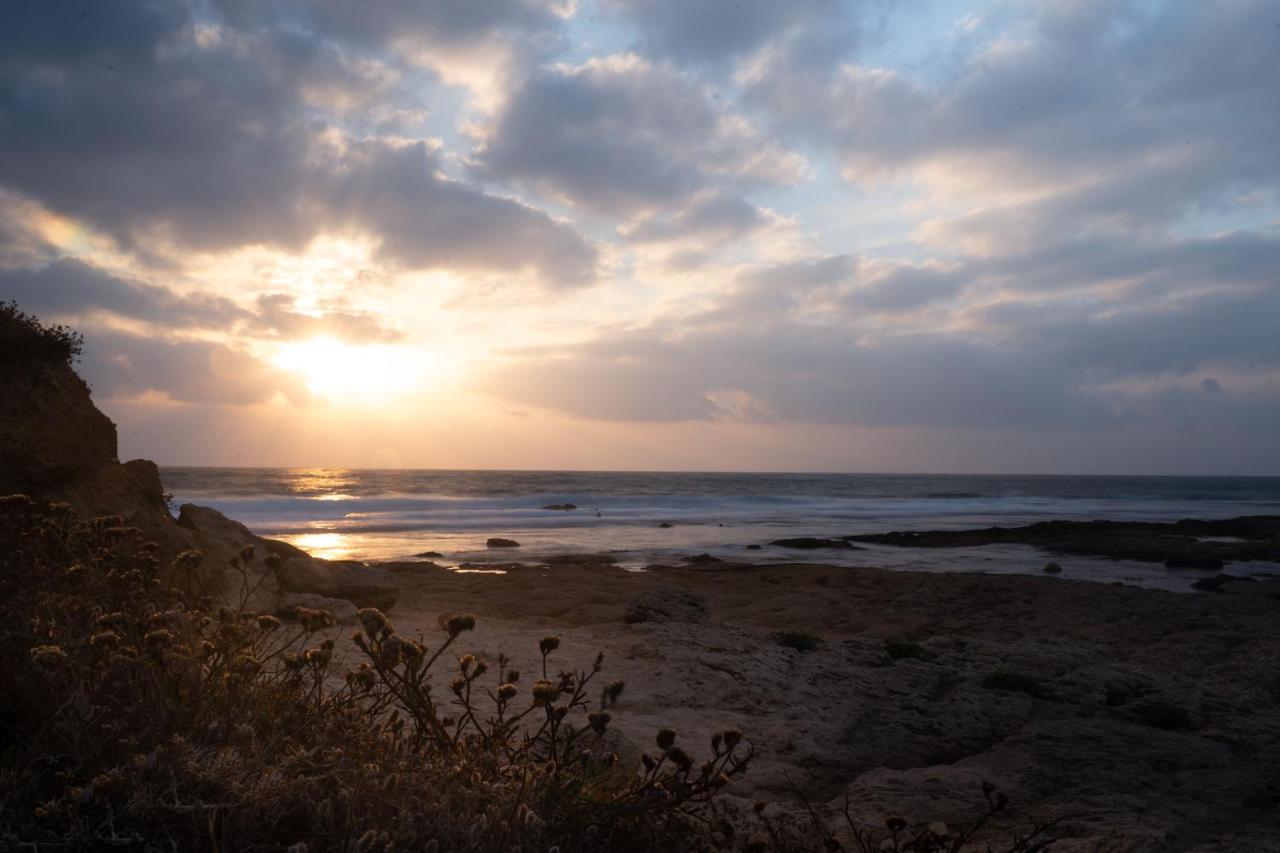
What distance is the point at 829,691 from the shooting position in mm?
5930

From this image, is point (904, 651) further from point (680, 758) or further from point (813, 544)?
point (813, 544)

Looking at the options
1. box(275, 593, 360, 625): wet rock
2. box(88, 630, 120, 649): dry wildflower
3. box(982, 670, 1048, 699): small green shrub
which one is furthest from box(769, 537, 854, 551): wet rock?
box(88, 630, 120, 649): dry wildflower

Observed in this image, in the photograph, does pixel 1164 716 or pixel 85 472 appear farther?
pixel 85 472

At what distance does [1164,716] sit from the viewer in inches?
217

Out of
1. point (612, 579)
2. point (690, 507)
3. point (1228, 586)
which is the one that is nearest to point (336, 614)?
point (612, 579)

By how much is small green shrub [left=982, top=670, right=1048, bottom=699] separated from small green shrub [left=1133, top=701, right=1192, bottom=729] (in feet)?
2.09

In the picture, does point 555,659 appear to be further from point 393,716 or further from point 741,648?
point 393,716

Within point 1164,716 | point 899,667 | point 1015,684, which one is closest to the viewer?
point 1164,716

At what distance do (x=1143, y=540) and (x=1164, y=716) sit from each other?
21882 mm

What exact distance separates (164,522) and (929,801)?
713 cm

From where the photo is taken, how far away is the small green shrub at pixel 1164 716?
5.48 m

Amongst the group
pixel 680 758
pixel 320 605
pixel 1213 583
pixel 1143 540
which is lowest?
pixel 1143 540

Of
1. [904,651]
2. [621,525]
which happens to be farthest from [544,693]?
[621,525]

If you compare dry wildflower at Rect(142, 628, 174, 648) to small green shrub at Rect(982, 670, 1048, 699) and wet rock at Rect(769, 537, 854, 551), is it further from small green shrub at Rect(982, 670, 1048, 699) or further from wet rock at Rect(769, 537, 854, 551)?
wet rock at Rect(769, 537, 854, 551)
